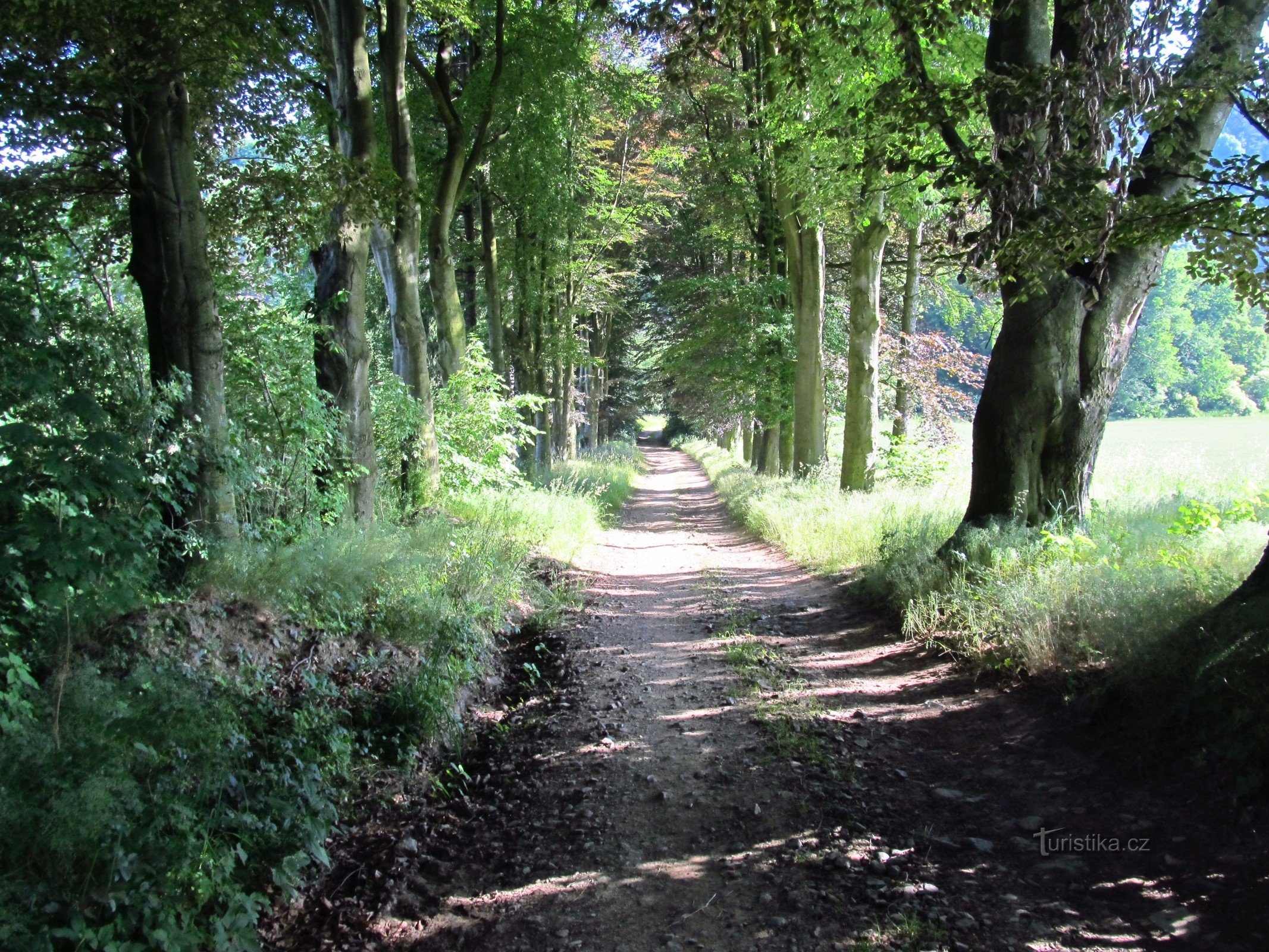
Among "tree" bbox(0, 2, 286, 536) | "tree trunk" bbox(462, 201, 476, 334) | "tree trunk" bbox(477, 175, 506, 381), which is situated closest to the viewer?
"tree" bbox(0, 2, 286, 536)

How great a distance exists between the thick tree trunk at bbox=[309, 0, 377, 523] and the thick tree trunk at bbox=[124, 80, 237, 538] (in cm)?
239

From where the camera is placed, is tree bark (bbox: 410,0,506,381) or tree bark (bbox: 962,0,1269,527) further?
tree bark (bbox: 410,0,506,381)

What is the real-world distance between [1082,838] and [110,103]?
25.2ft

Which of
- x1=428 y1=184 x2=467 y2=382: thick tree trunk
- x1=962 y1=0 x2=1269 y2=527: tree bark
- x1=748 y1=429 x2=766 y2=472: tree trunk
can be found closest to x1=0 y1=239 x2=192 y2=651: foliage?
x1=962 y1=0 x2=1269 y2=527: tree bark

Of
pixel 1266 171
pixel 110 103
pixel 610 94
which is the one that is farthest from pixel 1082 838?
pixel 610 94

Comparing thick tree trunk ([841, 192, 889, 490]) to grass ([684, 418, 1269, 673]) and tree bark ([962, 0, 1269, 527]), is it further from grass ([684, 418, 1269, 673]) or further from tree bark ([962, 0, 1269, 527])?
tree bark ([962, 0, 1269, 527])

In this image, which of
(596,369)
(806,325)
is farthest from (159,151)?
(596,369)

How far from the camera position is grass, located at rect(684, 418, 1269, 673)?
5051mm

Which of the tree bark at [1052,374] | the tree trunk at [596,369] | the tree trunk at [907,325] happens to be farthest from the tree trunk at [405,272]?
the tree trunk at [596,369]

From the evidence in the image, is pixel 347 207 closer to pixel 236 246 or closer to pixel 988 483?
pixel 236 246

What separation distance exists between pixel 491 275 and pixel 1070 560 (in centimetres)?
1489

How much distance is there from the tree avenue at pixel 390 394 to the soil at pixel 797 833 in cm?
42

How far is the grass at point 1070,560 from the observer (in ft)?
16.6

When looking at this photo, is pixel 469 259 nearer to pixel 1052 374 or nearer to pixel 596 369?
pixel 596 369
